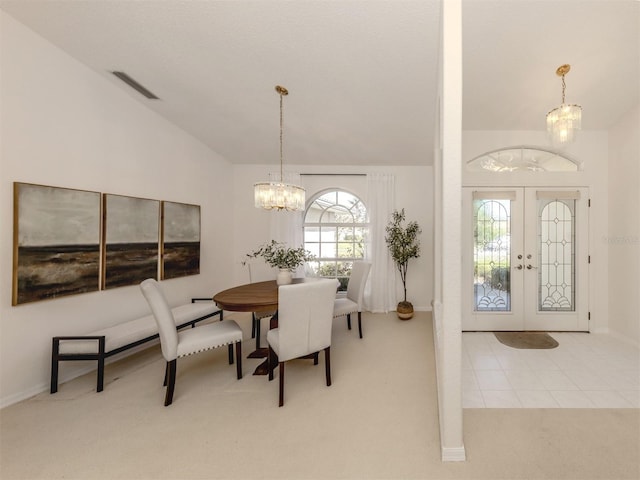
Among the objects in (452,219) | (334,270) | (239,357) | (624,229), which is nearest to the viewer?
(452,219)

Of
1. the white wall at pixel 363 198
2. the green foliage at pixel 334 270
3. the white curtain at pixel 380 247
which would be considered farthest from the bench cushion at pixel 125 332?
the white curtain at pixel 380 247

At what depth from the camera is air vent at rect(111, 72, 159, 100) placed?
Result: 96.4 inches

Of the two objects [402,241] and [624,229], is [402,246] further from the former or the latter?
[624,229]

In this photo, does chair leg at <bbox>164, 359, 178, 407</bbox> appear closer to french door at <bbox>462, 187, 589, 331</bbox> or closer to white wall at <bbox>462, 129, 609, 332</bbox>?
french door at <bbox>462, 187, 589, 331</bbox>

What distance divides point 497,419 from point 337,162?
388cm

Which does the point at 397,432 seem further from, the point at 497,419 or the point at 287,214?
the point at 287,214

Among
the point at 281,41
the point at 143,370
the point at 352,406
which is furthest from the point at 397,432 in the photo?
the point at 281,41

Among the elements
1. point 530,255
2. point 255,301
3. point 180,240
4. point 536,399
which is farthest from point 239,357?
point 530,255

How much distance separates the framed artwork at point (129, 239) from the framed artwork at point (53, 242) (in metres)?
0.11

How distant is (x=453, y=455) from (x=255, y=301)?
174 cm

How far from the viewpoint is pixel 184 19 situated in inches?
75.9

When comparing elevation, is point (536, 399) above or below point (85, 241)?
below

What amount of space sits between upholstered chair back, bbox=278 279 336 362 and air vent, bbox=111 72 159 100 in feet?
8.79

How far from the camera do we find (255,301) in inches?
87.1
